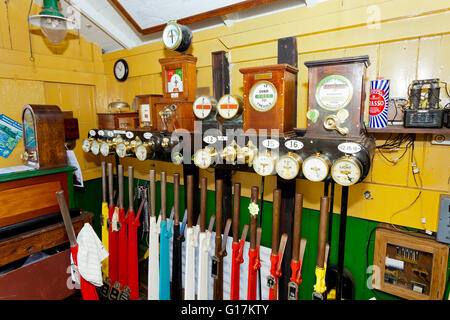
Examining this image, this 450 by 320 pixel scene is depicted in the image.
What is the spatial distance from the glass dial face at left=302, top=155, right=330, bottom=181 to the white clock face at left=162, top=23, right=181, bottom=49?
4.42ft

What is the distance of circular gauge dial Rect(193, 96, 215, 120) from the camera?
77.4 inches

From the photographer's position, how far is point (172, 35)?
2117 millimetres

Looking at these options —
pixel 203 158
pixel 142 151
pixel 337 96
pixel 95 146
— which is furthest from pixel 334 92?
pixel 95 146

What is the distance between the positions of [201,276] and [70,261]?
1224 millimetres

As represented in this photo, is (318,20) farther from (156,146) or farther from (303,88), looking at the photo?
(156,146)

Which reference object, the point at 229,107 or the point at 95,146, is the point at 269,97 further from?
the point at 95,146

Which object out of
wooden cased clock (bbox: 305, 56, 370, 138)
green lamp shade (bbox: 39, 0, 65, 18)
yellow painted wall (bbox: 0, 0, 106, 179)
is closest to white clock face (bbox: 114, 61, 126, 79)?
yellow painted wall (bbox: 0, 0, 106, 179)

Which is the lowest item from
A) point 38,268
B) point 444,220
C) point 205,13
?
point 38,268

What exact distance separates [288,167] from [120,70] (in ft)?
7.71

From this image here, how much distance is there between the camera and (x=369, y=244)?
Answer: 191cm

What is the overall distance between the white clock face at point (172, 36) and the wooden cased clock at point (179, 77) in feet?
0.33

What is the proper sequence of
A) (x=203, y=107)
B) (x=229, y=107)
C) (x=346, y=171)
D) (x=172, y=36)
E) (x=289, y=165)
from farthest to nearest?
(x=172, y=36), (x=203, y=107), (x=229, y=107), (x=289, y=165), (x=346, y=171)

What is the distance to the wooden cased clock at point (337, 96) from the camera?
4.72 feet
